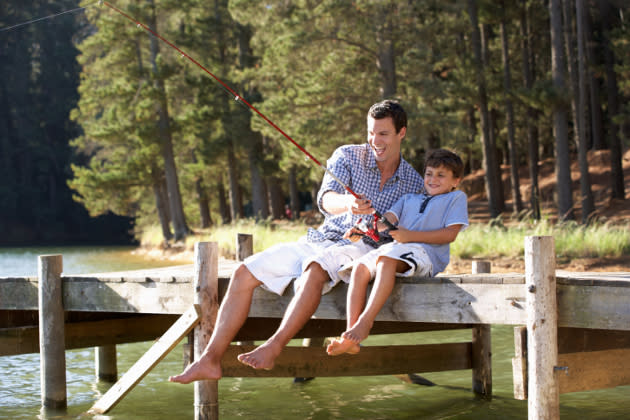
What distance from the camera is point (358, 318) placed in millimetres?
4160

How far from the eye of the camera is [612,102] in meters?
23.7

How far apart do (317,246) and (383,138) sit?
782 mm

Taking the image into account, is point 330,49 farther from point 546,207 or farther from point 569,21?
point 546,207

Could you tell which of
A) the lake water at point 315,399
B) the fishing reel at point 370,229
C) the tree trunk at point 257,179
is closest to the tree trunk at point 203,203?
the tree trunk at point 257,179

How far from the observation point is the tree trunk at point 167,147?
86.7 feet

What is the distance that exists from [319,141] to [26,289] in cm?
1250

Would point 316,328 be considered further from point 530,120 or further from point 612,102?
point 612,102

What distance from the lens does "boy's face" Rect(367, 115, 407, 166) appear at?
4672 mm

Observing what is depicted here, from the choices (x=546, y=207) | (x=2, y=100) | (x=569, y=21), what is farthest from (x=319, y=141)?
(x=2, y=100)

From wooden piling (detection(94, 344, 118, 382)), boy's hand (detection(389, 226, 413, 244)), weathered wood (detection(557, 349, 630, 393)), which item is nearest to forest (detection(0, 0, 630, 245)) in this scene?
wooden piling (detection(94, 344, 118, 382))

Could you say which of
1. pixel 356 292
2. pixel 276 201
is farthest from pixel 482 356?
pixel 276 201

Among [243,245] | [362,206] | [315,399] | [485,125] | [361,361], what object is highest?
[485,125]

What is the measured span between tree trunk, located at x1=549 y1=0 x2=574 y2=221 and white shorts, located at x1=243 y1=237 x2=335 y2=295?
13.8m

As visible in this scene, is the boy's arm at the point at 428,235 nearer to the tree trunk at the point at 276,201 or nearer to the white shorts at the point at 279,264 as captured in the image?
the white shorts at the point at 279,264
